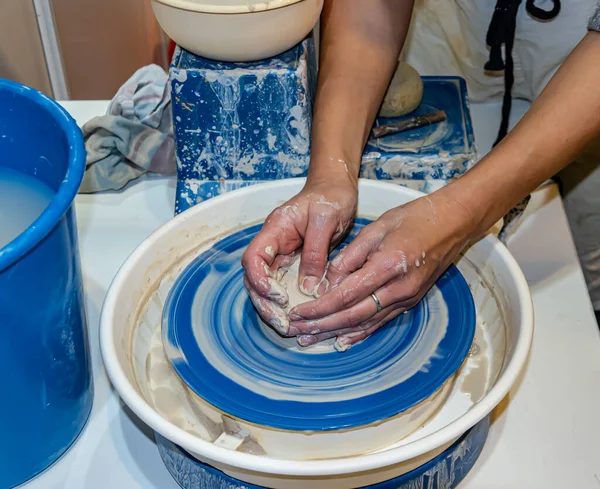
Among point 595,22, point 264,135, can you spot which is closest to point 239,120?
point 264,135

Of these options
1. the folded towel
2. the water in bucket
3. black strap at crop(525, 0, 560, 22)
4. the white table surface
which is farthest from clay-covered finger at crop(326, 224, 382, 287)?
black strap at crop(525, 0, 560, 22)

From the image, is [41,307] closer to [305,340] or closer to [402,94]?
[305,340]

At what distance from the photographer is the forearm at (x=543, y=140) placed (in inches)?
44.4

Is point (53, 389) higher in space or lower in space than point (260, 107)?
lower

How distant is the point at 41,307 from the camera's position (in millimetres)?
891

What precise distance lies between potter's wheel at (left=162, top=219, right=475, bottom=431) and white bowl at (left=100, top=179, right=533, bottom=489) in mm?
57

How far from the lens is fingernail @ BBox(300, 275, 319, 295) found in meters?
1.15

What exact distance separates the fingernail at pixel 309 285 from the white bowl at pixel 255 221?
0.25m

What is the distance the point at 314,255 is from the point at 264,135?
0.34 metres

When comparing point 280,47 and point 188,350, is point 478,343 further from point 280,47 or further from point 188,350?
point 280,47

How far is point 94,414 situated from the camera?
1.16 metres

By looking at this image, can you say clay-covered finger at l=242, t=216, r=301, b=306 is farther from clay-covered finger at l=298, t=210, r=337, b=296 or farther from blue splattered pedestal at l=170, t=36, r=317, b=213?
blue splattered pedestal at l=170, t=36, r=317, b=213

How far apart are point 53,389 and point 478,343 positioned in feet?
2.21

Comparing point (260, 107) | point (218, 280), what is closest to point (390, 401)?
point (218, 280)
